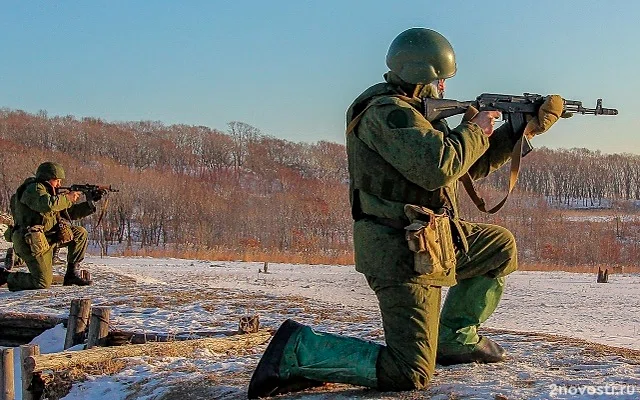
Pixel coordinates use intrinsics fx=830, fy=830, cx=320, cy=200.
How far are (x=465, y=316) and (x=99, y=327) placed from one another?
3.76 metres

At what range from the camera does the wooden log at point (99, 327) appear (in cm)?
775

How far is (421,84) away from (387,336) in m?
1.53

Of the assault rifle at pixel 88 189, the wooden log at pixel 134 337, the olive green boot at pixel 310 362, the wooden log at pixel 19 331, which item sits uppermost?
the assault rifle at pixel 88 189

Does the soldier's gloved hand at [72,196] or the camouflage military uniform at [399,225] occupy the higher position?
the soldier's gloved hand at [72,196]

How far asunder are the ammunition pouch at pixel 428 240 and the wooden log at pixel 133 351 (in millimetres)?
3039

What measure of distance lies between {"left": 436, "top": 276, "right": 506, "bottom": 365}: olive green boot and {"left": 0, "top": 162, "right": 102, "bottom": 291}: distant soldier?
27.9 feet

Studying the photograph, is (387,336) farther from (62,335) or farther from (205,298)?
(205,298)

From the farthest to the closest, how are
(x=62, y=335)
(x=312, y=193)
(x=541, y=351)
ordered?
(x=312, y=193)
(x=62, y=335)
(x=541, y=351)

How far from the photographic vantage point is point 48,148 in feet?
276

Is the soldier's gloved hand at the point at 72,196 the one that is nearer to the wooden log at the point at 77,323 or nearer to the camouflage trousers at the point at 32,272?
the camouflage trousers at the point at 32,272

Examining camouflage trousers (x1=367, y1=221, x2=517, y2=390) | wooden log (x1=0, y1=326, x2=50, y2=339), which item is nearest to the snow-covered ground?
camouflage trousers (x1=367, y1=221, x2=517, y2=390)

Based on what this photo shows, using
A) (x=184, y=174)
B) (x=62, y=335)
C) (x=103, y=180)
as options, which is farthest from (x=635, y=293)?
(x=184, y=174)

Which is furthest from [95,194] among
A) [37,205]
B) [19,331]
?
[19,331]

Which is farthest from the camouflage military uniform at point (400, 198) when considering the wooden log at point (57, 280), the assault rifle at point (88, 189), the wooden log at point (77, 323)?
the wooden log at point (57, 280)
